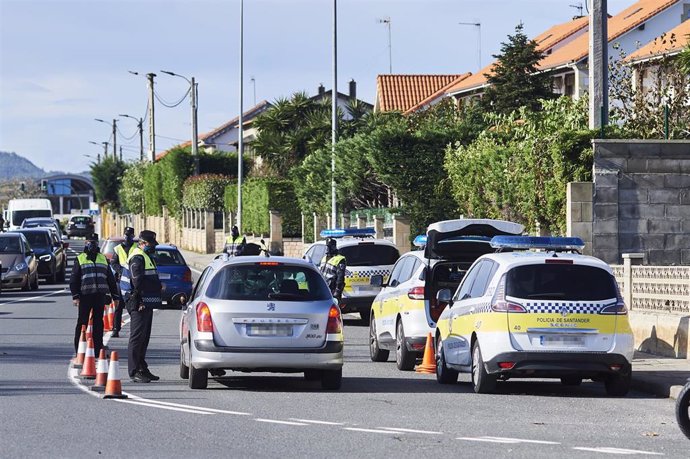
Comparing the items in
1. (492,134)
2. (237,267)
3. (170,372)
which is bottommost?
(170,372)

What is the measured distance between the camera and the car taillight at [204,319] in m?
15.3

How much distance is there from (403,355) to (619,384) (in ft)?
12.5

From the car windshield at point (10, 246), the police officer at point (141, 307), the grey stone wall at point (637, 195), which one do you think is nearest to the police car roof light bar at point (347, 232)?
the grey stone wall at point (637, 195)

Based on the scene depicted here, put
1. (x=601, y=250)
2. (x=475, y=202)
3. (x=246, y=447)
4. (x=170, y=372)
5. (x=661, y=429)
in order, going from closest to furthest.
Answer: (x=246, y=447) < (x=661, y=429) < (x=170, y=372) < (x=601, y=250) < (x=475, y=202)

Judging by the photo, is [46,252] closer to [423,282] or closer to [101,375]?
[423,282]

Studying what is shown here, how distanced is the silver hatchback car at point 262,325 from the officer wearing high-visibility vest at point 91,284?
3.32m

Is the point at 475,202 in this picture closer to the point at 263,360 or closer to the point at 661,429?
the point at 263,360

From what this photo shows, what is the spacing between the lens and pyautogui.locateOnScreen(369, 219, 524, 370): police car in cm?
1834

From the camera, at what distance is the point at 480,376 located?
1546 centimetres

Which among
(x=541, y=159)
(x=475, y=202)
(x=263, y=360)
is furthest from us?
(x=475, y=202)

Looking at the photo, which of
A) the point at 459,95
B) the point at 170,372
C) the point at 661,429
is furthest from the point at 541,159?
the point at 459,95

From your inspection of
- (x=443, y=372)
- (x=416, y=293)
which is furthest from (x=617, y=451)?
(x=416, y=293)

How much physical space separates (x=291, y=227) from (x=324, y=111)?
33.0 feet

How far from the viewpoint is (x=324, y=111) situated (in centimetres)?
6731
